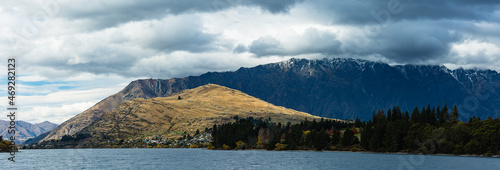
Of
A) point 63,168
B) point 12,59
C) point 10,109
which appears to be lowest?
point 63,168

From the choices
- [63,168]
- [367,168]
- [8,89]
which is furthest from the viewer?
[63,168]

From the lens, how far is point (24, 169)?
534 feet

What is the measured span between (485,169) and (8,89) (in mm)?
139957

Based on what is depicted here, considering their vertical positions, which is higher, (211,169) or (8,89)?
(8,89)

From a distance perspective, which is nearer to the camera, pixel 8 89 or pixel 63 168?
pixel 8 89

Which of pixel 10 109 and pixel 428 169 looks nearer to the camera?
pixel 10 109

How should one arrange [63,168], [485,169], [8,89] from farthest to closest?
[63,168]
[485,169]
[8,89]

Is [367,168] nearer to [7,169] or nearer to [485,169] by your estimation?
[485,169]

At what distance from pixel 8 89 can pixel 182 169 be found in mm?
73603

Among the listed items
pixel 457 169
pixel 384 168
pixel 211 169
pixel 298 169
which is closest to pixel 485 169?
pixel 457 169

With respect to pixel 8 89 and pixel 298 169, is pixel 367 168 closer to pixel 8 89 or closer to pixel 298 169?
pixel 298 169

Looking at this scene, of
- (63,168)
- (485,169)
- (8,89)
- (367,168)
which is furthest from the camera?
(63,168)

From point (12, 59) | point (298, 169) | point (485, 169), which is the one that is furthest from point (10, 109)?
point (485, 169)

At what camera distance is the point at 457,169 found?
14512 cm
